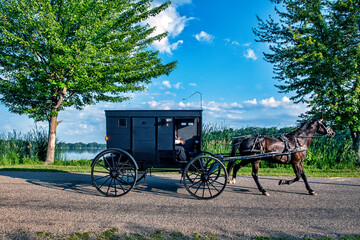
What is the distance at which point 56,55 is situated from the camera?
12.5m

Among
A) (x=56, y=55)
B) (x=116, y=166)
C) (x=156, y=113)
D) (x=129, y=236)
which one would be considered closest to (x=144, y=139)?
(x=156, y=113)

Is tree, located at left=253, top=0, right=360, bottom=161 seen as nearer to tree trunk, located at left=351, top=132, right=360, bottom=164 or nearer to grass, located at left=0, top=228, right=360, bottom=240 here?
tree trunk, located at left=351, top=132, right=360, bottom=164

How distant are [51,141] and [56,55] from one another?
4.86m

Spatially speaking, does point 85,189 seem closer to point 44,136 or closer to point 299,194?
point 299,194

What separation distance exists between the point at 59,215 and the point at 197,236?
8.87 ft

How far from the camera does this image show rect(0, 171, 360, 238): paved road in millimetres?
4035

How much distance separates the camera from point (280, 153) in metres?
6.34

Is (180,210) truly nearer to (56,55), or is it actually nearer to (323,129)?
(323,129)

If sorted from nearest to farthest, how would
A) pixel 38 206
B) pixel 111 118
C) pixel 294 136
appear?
1. pixel 38 206
2. pixel 111 118
3. pixel 294 136

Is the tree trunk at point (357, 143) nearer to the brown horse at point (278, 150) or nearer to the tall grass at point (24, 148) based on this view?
the brown horse at point (278, 150)

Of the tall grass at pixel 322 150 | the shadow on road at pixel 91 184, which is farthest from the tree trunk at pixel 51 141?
the tall grass at pixel 322 150

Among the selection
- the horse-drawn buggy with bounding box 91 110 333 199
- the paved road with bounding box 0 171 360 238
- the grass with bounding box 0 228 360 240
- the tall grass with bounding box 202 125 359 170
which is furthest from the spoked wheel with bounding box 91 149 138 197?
the tall grass with bounding box 202 125 359 170

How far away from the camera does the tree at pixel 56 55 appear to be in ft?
41.8

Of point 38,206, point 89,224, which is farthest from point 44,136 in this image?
point 89,224
